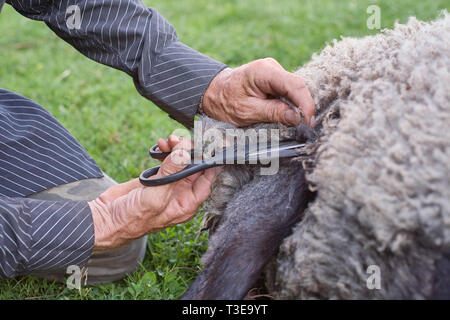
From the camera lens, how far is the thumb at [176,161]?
192cm

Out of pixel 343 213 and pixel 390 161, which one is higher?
pixel 390 161

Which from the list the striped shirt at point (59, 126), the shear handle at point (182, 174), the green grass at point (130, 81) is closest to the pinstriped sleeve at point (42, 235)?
the striped shirt at point (59, 126)

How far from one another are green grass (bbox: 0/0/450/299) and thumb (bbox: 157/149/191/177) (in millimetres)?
663

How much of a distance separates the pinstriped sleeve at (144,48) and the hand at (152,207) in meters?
0.49

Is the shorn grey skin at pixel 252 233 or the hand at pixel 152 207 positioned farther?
the hand at pixel 152 207

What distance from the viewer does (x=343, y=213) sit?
151 cm

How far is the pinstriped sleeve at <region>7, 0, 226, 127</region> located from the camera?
2473 millimetres

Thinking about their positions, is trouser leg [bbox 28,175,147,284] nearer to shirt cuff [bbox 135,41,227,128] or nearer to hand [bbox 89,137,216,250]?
Answer: hand [bbox 89,137,216,250]

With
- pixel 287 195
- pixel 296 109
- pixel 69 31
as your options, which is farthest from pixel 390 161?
pixel 69 31

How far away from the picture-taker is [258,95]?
221 cm

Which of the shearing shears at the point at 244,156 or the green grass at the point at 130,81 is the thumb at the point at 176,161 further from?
Answer: the green grass at the point at 130,81

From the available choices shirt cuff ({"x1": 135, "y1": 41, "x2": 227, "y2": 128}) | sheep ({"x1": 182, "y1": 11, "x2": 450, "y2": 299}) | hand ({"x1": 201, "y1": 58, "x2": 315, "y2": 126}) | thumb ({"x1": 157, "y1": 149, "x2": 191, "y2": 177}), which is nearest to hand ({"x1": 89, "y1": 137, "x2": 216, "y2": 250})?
thumb ({"x1": 157, "y1": 149, "x2": 191, "y2": 177})
